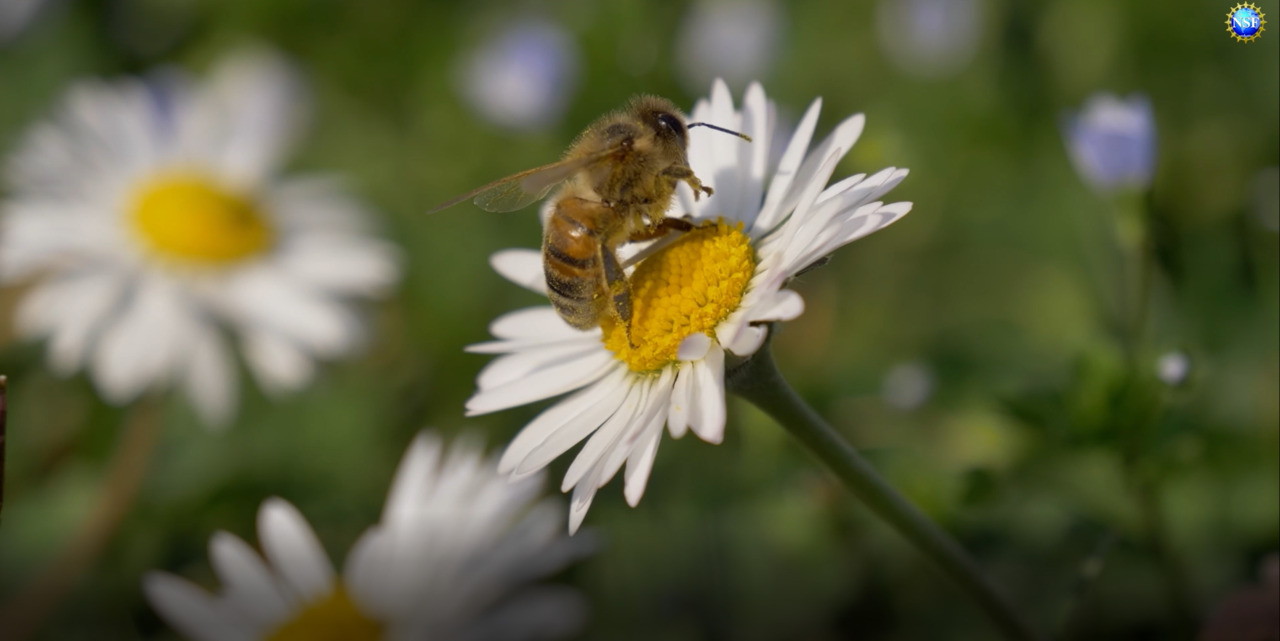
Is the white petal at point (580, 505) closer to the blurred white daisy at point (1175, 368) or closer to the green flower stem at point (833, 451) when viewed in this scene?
the green flower stem at point (833, 451)

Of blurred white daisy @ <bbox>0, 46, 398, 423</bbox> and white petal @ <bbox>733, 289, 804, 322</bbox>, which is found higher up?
blurred white daisy @ <bbox>0, 46, 398, 423</bbox>

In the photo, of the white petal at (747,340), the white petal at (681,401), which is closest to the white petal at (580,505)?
the white petal at (681,401)

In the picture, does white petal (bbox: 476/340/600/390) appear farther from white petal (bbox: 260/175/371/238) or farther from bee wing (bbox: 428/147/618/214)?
white petal (bbox: 260/175/371/238)

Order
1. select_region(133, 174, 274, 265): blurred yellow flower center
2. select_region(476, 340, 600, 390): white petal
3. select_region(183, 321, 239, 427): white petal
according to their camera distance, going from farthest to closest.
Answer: select_region(133, 174, 274, 265): blurred yellow flower center, select_region(183, 321, 239, 427): white petal, select_region(476, 340, 600, 390): white petal

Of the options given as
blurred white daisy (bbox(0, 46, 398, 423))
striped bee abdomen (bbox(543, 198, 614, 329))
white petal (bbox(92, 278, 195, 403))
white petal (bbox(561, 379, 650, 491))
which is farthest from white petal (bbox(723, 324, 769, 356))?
white petal (bbox(92, 278, 195, 403))

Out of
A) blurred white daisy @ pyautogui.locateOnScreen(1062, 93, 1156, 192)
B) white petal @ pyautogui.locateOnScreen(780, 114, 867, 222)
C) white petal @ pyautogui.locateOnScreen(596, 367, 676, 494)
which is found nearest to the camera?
white petal @ pyautogui.locateOnScreen(596, 367, 676, 494)
